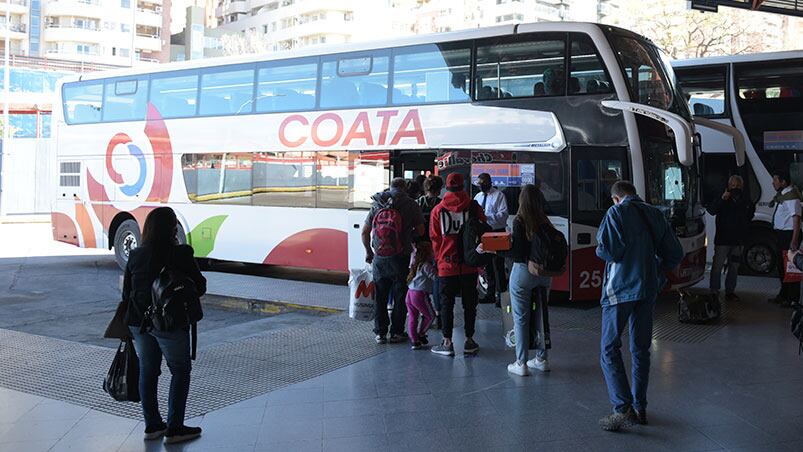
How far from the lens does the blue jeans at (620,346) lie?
544cm

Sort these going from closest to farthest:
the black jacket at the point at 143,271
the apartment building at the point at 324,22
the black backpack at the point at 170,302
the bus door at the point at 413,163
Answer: the black backpack at the point at 170,302 < the black jacket at the point at 143,271 < the bus door at the point at 413,163 < the apartment building at the point at 324,22

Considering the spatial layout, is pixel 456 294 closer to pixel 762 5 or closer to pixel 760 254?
pixel 760 254

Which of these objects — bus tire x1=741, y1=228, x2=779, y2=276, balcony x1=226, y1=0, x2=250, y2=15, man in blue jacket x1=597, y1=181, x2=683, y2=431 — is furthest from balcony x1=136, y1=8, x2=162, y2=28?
man in blue jacket x1=597, y1=181, x2=683, y2=431

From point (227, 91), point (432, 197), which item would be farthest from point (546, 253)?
point (227, 91)

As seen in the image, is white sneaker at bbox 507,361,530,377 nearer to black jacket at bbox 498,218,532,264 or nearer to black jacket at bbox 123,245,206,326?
black jacket at bbox 498,218,532,264

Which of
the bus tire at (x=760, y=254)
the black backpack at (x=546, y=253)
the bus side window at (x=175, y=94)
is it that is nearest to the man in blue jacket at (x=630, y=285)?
the black backpack at (x=546, y=253)

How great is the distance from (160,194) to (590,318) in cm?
904

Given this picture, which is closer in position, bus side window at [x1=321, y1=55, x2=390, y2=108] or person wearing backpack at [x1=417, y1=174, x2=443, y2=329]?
person wearing backpack at [x1=417, y1=174, x2=443, y2=329]

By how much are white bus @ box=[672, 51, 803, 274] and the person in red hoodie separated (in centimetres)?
860

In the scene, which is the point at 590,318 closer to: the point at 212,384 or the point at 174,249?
the point at 212,384

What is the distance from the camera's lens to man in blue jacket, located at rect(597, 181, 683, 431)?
539cm

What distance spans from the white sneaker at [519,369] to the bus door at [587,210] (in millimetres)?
3454

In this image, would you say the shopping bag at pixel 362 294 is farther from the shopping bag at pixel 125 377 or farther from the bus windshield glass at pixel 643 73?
the bus windshield glass at pixel 643 73

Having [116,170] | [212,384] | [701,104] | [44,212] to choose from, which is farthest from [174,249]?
[44,212]
